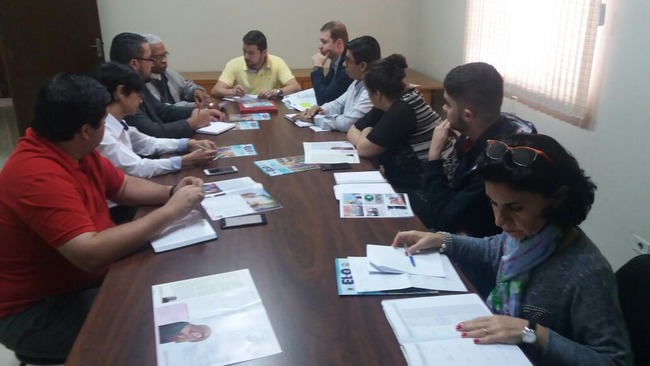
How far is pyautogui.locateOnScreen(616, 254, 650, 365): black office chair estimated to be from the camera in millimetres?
1064

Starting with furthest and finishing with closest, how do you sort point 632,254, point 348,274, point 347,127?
point 347,127, point 632,254, point 348,274

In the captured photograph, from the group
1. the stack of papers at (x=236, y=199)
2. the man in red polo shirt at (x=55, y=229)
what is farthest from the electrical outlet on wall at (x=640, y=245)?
the man in red polo shirt at (x=55, y=229)

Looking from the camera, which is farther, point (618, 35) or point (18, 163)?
point (618, 35)

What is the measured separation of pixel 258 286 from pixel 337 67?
2.57 m

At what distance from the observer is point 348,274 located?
4.33ft

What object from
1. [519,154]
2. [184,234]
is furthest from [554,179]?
[184,234]

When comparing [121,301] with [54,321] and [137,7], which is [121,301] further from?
[137,7]

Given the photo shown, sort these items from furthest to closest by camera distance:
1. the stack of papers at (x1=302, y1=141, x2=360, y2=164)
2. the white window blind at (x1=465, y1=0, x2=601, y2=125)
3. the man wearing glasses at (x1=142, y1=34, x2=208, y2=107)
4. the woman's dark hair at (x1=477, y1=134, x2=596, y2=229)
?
1. the man wearing glasses at (x1=142, y1=34, x2=208, y2=107)
2. the white window blind at (x1=465, y1=0, x2=601, y2=125)
3. the stack of papers at (x1=302, y1=141, x2=360, y2=164)
4. the woman's dark hair at (x1=477, y1=134, x2=596, y2=229)

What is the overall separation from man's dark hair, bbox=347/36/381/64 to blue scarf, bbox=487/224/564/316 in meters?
1.91

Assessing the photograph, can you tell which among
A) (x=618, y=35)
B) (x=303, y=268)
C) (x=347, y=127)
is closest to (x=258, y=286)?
(x=303, y=268)

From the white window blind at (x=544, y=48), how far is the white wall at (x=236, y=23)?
159cm

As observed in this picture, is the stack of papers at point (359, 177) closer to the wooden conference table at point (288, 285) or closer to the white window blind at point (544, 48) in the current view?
the wooden conference table at point (288, 285)

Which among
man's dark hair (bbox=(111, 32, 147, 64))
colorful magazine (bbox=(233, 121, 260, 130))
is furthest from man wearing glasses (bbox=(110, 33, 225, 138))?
colorful magazine (bbox=(233, 121, 260, 130))

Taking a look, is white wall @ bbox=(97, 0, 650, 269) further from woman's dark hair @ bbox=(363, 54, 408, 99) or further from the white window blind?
woman's dark hair @ bbox=(363, 54, 408, 99)
